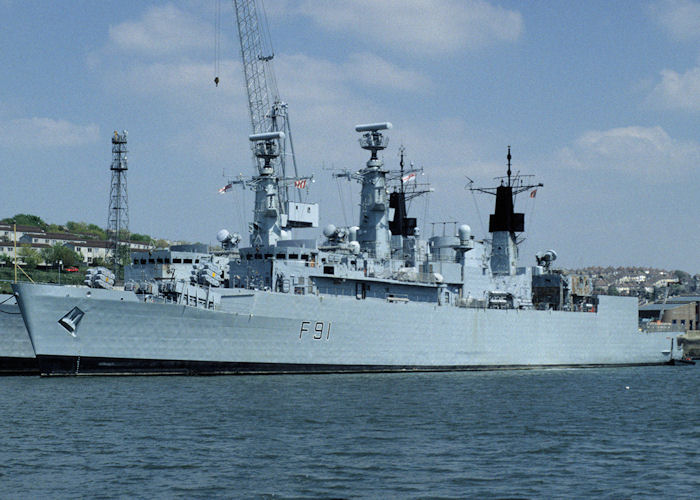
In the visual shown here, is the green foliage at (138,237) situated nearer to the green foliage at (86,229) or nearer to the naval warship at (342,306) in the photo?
the green foliage at (86,229)

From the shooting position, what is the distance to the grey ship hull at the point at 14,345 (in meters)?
36.6

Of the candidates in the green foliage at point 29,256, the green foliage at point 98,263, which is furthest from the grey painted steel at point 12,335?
the green foliage at point 29,256

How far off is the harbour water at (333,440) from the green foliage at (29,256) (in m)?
64.0

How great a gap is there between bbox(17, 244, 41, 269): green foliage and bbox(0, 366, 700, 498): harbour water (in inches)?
2519

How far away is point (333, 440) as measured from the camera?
20547 mm

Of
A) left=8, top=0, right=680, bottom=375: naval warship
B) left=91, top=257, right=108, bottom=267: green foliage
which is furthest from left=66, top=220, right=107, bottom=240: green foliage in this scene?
left=8, top=0, right=680, bottom=375: naval warship

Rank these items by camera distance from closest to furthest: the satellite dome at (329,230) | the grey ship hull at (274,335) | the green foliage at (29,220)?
→ 1. the grey ship hull at (274,335)
2. the satellite dome at (329,230)
3. the green foliage at (29,220)

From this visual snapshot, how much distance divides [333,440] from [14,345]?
22095 millimetres

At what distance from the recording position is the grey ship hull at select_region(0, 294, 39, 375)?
36.6 metres

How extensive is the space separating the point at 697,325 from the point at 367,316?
63.9 m

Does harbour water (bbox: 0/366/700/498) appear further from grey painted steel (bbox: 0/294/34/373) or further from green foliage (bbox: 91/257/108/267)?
green foliage (bbox: 91/257/108/267)

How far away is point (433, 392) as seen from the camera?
31078 millimetres

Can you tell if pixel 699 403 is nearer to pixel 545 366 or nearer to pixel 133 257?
pixel 545 366

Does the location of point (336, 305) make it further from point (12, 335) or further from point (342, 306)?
point (12, 335)
